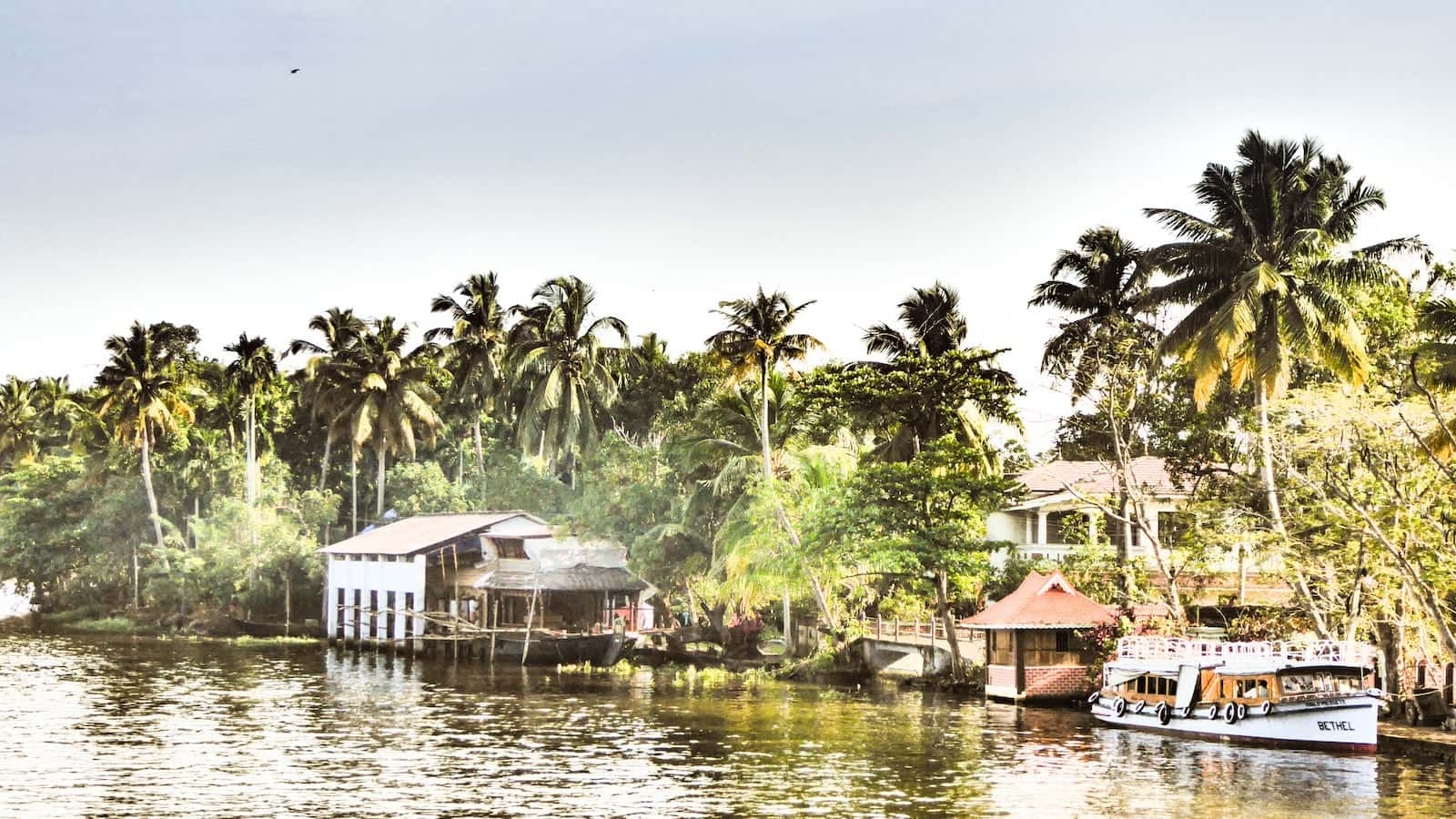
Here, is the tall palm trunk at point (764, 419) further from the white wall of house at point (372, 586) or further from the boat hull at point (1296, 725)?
the boat hull at point (1296, 725)

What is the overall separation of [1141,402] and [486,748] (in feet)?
86.4

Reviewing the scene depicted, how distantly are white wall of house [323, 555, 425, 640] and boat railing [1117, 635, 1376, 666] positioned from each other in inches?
1545

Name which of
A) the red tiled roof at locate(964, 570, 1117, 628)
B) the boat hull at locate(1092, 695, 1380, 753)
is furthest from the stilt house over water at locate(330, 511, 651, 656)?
the boat hull at locate(1092, 695, 1380, 753)

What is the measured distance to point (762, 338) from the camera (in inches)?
2341

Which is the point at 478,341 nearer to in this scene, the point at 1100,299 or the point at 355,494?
the point at 355,494

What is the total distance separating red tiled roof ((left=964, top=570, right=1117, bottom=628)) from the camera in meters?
44.3

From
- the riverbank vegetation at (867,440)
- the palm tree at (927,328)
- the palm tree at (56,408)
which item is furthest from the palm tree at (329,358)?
the palm tree at (927,328)

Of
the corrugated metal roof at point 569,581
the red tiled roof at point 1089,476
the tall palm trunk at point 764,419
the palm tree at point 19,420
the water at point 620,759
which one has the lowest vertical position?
the water at point 620,759

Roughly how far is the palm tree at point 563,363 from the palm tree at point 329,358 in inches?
471

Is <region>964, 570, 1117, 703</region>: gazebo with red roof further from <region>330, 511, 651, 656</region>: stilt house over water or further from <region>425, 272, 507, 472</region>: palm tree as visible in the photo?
<region>425, 272, 507, 472</region>: palm tree

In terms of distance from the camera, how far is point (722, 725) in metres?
39.7

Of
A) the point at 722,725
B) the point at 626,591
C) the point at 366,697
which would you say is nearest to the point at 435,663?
the point at 626,591

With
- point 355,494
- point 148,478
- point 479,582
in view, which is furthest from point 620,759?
point 148,478

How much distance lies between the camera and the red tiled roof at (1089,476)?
2162 inches
